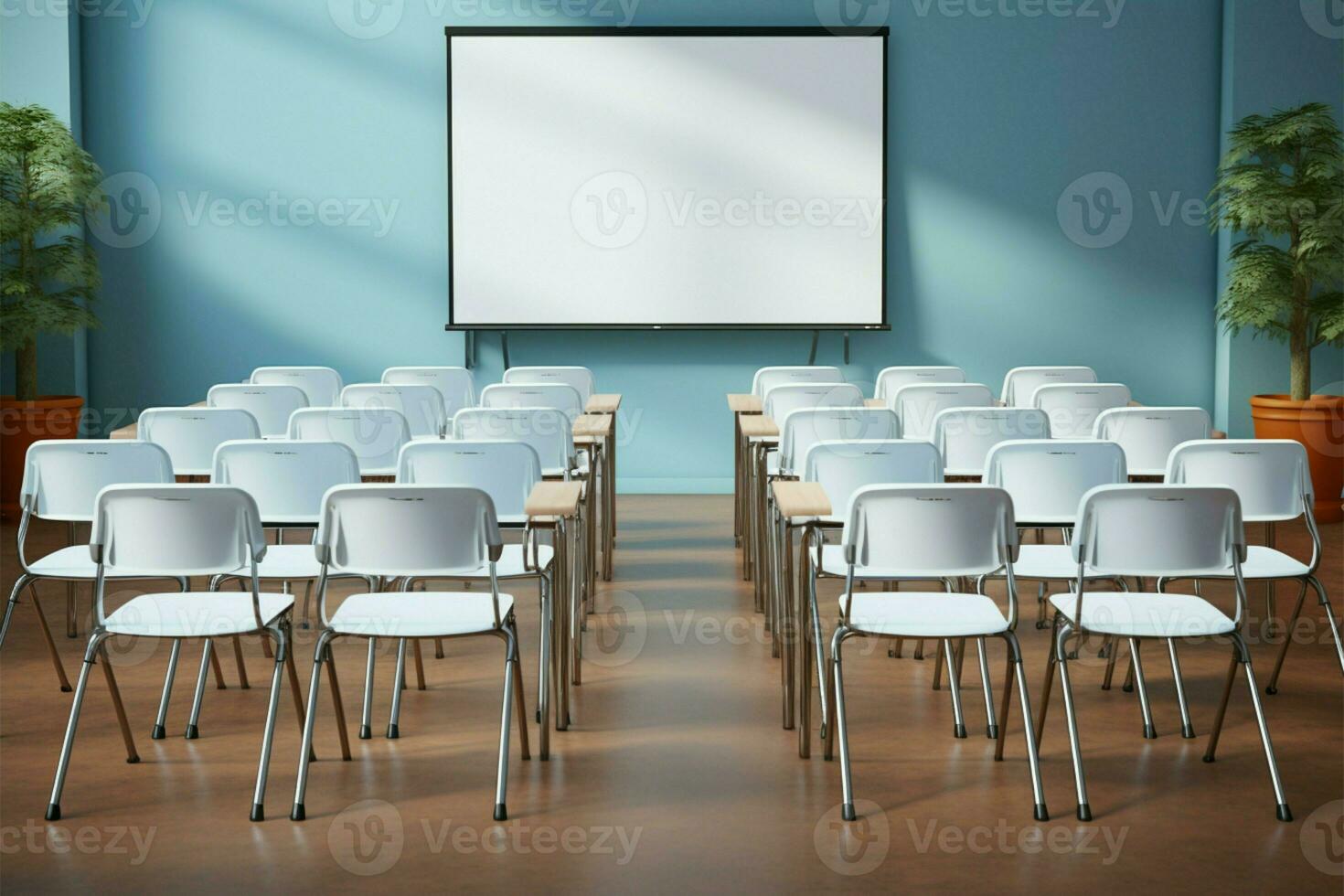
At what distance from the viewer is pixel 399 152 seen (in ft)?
32.3

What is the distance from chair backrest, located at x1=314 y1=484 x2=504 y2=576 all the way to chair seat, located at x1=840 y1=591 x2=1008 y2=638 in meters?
1.02

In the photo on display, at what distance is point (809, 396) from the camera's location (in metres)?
7.09

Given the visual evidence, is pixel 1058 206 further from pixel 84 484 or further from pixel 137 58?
pixel 84 484

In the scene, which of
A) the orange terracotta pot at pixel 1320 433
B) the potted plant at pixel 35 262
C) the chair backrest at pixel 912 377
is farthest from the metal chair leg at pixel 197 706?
the orange terracotta pot at pixel 1320 433

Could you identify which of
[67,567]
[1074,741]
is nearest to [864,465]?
[1074,741]

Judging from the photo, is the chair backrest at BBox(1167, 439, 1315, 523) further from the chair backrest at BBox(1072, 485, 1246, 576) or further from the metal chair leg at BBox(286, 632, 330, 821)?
the metal chair leg at BBox(286, 632, 330, 821)

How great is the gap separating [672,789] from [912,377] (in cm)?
469

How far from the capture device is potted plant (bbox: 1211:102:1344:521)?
28.4 ft

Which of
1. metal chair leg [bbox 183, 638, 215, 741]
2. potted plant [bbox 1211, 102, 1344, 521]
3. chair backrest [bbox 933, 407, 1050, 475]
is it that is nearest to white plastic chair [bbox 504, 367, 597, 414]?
chair backrest [bbox 933, 407, 1050, 475]

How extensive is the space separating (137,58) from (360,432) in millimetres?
5209

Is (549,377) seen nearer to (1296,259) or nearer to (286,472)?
(286,472)

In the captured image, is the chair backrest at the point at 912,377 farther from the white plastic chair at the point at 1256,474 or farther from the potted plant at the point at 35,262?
the potted plant at the point at 35,262

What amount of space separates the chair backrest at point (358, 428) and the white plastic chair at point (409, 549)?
6.75 feet

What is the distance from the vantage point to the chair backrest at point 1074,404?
694 centimetres
